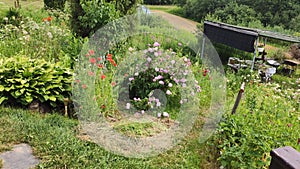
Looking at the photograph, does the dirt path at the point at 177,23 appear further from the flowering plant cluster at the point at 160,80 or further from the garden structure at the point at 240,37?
the flowering plant cluster at the point at 160,80

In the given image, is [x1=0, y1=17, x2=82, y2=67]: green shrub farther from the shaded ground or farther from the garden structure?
the garden structure

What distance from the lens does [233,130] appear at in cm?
254

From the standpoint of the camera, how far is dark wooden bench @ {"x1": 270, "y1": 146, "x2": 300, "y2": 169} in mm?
804

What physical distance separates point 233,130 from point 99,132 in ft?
4.39

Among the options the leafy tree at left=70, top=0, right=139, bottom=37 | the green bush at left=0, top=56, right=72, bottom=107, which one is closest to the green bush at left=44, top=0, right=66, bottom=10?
the leafy tree at left=70, top=0, right=139, bottom=37

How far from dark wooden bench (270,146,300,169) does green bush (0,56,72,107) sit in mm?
2695

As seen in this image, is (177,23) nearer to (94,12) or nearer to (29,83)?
(94,12)

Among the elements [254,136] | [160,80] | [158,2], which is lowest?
[254,136]

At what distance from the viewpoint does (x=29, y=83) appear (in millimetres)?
3135

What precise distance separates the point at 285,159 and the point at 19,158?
2155 mm

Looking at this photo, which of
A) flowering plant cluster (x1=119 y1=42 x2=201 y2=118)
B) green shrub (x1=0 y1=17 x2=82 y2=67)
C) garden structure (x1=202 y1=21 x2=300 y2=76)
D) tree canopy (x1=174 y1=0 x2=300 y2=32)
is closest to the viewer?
flowering plant cluster (x1=119 y1=42 x2=201 y2=118)

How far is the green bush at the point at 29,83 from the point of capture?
305 cm

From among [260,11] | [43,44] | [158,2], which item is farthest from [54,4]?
[260,11]

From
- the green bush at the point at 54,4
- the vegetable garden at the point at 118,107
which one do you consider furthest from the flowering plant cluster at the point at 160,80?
the green bush at the point at 54,4
